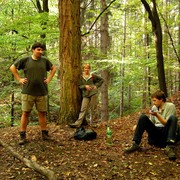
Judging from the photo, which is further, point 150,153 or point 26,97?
point 26,97

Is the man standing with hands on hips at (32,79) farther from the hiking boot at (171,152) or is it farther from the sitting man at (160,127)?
the hiking boot at (171,152)

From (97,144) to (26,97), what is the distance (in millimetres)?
1759

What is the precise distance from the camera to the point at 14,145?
5105 mm

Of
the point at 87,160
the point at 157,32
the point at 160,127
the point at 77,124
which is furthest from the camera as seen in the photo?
the point at 157,32

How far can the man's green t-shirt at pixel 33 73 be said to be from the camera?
5066mm

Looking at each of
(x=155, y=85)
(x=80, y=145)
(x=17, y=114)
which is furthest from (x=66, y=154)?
(x=155, y=85)

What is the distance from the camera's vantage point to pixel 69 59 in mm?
6312

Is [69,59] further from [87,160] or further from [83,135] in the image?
[87,160]

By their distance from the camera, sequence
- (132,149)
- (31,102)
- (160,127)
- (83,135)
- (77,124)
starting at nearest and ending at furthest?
(132,149) < (160,127) < (31,102) < (83,135) < (77,124)

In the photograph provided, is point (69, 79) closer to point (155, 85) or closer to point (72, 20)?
point (72, 20)

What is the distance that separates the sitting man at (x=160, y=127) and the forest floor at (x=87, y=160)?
0.15m

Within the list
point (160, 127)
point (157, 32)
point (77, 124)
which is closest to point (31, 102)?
point (77, 124)

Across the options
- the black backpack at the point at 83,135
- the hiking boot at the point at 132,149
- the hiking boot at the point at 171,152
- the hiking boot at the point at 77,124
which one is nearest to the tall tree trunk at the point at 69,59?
the hiking boot at the point at 77,124

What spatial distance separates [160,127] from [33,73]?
2.71 meters
